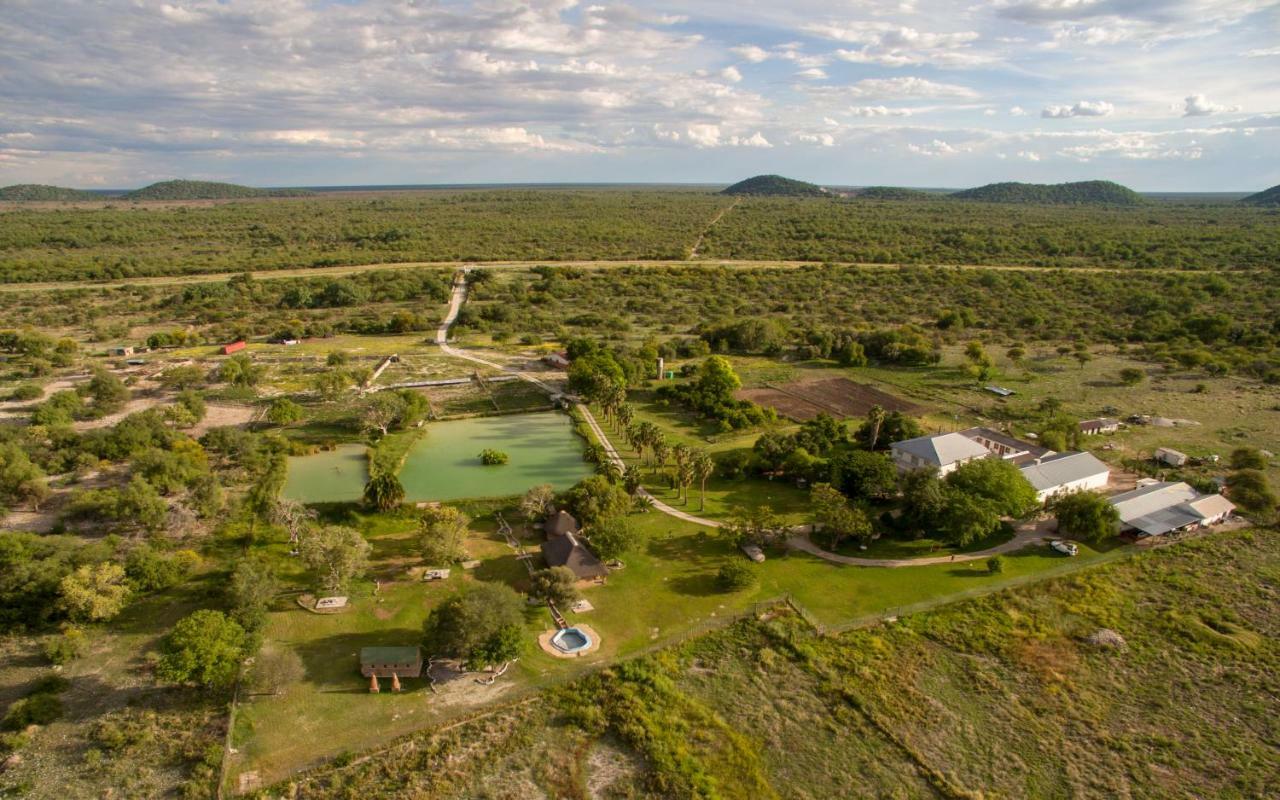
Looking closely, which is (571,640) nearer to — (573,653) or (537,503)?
(573,653)

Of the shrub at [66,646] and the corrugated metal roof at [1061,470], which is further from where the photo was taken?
the corrugated metal roof at [1061,470]

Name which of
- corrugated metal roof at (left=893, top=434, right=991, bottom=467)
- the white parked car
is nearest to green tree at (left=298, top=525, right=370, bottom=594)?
corrugated metal roof at (left=893, top=434, right=991, bottom=467)

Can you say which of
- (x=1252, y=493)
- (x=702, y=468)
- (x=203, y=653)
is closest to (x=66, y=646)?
(x=203, y=653)

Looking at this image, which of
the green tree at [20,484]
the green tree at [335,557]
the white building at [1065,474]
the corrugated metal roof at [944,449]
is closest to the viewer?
the green tree at [335,557]

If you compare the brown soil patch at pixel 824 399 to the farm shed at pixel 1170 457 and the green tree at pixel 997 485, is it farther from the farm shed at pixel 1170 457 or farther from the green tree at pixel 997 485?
the green tree at pixel 997 485

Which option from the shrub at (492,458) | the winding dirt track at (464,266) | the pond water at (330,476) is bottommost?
the pond water at (330,476)

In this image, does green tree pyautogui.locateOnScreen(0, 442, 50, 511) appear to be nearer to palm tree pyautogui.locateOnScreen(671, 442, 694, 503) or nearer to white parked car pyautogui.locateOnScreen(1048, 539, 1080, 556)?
palm tree pyautogui.locateOnScreen(671, 442, 694, 503)

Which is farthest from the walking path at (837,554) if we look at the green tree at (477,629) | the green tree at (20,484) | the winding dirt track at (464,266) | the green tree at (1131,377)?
the winding dirt track at (464,266)

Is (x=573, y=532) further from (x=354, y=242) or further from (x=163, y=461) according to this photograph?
(x=354, y=242)
